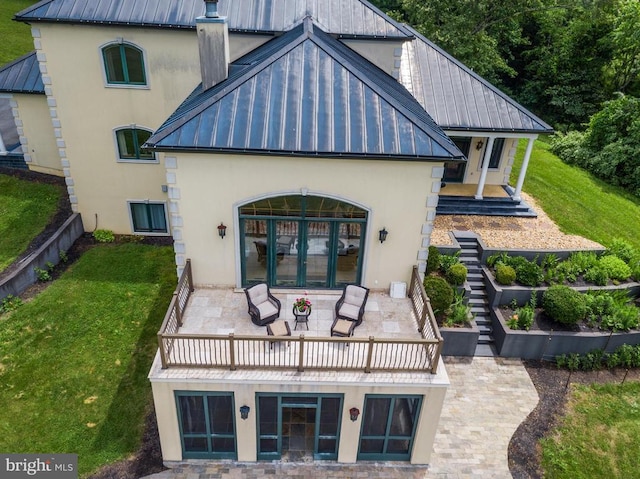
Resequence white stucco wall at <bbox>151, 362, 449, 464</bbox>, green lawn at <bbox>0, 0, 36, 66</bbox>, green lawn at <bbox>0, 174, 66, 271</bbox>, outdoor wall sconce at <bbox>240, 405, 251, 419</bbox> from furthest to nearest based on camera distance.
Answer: green lawn at <bbox>0, 0, 36, 66</bbox> < green lawn at <bbox>0, 174, 66, 271</bbox> < outdoor wall sconce at <bbox>240, 405, 251, 419</bbox> < white stucco wall at <bbox>151, 362, 449, 464</bbox>

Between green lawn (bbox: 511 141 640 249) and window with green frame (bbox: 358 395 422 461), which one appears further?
green lawn (bbox: 511 141 640 249)

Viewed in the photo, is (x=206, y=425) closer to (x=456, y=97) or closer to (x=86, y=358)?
(x=86, y=358)

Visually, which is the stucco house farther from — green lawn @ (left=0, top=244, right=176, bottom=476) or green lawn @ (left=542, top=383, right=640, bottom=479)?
green lawn @ (left=542, top=383, right=640, bottom=479)

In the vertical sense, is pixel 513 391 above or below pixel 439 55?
below

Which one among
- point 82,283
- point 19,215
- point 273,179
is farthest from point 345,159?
point 19,215

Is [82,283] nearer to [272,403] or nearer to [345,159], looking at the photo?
[272,403]

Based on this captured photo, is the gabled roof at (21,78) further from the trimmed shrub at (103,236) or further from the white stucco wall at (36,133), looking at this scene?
the trimmed shrub at (103,236)

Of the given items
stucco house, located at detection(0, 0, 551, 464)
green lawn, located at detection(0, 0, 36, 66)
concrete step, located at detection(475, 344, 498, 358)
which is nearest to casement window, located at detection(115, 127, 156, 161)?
stucco house, located at detection(0, 0, 551, 464)
